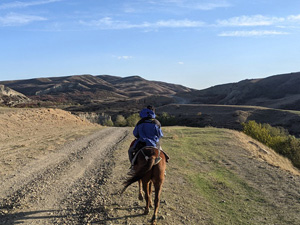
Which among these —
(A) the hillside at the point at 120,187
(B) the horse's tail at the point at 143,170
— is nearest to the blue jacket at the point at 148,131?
(B) the horse's tail at the point at 143,170

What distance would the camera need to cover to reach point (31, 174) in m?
9.76

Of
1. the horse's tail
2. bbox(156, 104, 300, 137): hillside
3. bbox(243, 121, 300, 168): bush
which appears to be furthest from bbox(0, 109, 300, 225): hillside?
bbox(156, 104, 300, 137): hillside

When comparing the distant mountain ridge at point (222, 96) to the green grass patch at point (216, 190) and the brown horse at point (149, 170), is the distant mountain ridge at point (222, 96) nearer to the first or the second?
the green grass patch at point (216, 190)

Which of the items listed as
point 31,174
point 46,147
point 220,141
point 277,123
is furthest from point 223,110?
point 31,174

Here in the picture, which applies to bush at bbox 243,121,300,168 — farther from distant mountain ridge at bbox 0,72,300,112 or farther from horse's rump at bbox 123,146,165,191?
distant mountain ridge at bbox 0,72,300,112

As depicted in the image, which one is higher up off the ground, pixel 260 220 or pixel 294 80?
pixel 294 80

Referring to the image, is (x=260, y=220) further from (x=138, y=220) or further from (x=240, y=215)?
(x=138, y=220)

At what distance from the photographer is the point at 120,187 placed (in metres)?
8.48

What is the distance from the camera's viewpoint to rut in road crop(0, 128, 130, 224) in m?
6.32

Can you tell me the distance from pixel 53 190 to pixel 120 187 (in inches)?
79.9

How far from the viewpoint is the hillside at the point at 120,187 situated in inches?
261

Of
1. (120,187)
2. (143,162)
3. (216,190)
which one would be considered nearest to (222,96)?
(216,190)

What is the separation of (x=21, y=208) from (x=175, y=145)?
13.2 m

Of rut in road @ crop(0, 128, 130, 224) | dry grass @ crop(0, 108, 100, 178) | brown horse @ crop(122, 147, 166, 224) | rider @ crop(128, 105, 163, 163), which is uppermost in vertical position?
rider @ crop(128, 105, 163, 163)
